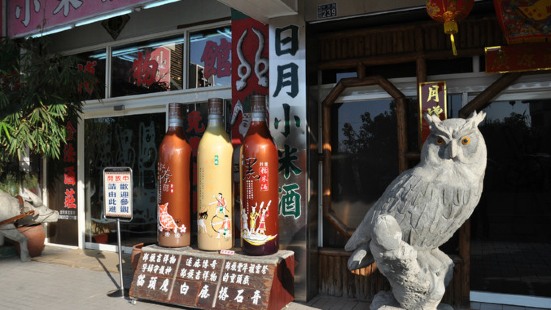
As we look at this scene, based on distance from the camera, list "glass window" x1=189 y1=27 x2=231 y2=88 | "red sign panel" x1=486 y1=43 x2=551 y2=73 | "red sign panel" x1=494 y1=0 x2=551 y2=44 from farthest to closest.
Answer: "glass window" x1=189 y1=27 x2=231 y2=88, "red sign panel" x1=486 y1=43 x2=551 y2=73, "red sign panel" x1=494 y1=0 x2=551 y2=44

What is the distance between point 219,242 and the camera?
421 cm

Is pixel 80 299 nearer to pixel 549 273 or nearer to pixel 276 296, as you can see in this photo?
pixel 276 296

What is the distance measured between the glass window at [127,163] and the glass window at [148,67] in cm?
43

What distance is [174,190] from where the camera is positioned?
433 centimetres

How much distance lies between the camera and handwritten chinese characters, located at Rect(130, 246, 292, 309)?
149 inches

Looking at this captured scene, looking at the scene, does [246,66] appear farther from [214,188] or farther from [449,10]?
[449,10]

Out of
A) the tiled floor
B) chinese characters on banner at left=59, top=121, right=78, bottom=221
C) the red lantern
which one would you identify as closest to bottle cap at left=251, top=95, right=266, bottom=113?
the red lantern

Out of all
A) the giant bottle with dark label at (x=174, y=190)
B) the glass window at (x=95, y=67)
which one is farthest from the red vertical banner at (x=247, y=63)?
the glass window at (x=95, y=67)

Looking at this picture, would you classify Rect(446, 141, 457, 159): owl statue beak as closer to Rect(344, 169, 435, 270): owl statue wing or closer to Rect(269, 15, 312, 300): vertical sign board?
Rect(344, 169, 435, 270): owl statue wing

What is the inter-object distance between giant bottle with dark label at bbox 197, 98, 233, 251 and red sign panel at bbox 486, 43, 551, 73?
2608 millimetres

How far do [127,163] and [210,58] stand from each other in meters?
2.15

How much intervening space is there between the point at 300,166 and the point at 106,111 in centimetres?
381

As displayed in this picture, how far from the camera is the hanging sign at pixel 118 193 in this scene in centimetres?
456

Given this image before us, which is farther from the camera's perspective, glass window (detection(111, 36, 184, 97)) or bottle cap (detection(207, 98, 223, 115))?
glass window (detection(111, 36, 184, 97))
